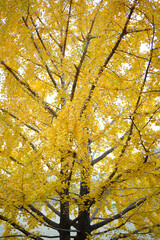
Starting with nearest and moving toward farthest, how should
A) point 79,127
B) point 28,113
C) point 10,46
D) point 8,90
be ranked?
point 79,127 → point 10,46 → point 8,90 → point 28,113

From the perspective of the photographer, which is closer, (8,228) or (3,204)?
(3,204)

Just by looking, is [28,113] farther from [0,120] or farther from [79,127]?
[79,127]

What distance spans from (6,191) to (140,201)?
1.93 meters

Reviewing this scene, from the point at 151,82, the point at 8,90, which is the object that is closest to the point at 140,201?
the point at 151,82

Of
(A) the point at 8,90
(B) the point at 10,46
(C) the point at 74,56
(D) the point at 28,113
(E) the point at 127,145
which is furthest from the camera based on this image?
(C) the point at 74,56

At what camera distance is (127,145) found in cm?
204

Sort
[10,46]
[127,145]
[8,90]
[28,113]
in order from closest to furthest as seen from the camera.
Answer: [127,145] → [10,46] → [8,90] → [28,113]

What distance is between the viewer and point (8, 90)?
2.75 metres

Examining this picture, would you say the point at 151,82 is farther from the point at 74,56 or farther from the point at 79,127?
the point at 74,56

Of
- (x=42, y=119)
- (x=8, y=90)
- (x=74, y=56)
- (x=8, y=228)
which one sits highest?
(x=74, y=56)

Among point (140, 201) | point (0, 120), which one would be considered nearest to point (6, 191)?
point (0, 120)

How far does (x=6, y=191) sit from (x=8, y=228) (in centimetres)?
58

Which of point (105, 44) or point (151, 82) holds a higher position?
point (105, 44)

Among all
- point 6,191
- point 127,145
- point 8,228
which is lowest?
point 8,228
